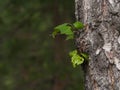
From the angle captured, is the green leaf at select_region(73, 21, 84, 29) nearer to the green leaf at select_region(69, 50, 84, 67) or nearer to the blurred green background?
the green leaf at select_region(69, 50, 84, 67)

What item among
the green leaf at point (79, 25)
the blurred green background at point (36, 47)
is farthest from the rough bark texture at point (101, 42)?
the blurred green background at point (36, 47)

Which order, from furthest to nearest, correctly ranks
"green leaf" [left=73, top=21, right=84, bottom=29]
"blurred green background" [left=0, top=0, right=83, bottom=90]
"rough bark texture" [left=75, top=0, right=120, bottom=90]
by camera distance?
"blurred green background" [left=0, top=0, right=83, bottom=90], "green leaf" [left=73, top=21, right=84, bottom=29], "rough bark texture" [left=75, top=0, right=120, bottom=90]

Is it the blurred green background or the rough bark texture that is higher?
the rough bark texture

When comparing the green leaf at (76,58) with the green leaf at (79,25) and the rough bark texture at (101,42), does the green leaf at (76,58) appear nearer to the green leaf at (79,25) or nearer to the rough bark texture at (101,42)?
the rough bark texture at (101,42)

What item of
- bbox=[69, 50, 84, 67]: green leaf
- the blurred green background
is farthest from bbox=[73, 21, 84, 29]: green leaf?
the blurred green background

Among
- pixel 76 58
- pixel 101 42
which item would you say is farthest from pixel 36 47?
pixel 101 42

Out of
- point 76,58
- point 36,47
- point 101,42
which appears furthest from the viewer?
point 36,47

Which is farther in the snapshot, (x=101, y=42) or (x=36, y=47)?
(x=36, y=47)

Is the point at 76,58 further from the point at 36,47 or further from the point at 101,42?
the point at 36,47
